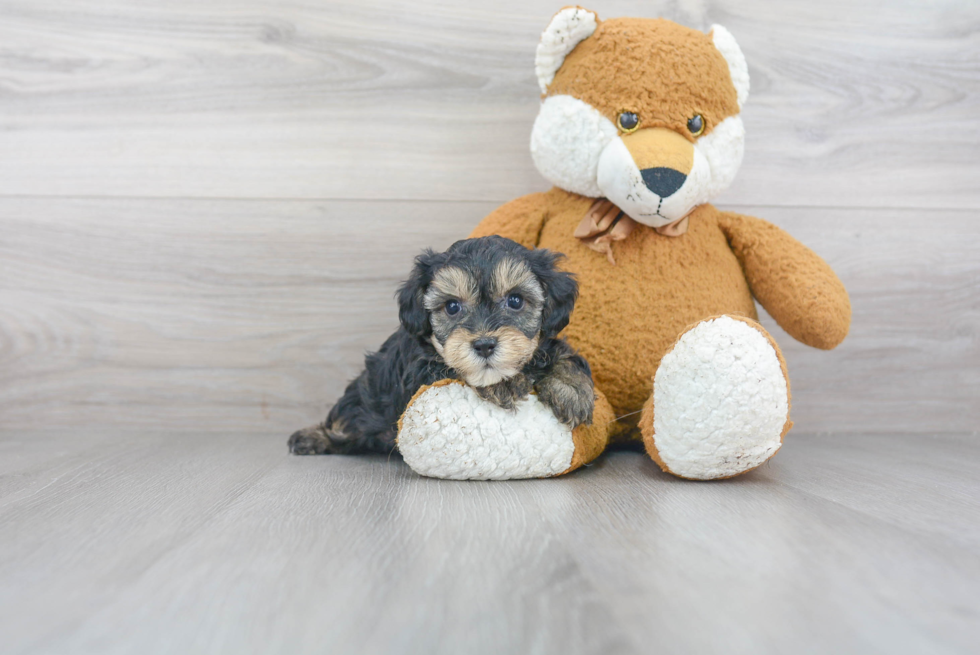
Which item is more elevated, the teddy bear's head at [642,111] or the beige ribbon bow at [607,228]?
the teddy bear's head at [642,111]

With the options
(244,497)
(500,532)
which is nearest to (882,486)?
(500,532)

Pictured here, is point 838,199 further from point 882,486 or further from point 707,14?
point 882,486

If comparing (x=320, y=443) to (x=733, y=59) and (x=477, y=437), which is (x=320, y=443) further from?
(x=733, y=59)

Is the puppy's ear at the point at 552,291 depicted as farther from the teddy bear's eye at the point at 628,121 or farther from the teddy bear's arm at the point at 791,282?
the teddy bear's arm at the point at 791,282

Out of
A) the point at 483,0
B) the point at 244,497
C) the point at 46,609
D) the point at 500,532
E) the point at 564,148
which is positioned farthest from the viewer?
the point at 483,0

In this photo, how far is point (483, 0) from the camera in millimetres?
1820

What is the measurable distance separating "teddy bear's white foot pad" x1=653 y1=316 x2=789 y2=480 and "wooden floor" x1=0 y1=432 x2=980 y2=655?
2.8 inches

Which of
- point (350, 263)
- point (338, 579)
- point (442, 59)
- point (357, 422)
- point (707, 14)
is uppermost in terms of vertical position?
point (707, 14)

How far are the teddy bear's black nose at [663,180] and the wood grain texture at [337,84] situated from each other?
0.54 m

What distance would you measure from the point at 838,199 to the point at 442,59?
115 cm

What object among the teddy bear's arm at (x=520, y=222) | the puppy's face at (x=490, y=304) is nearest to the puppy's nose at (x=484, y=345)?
the puppy's face at (x=490, y=304)

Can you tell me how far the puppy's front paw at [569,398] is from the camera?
125cm

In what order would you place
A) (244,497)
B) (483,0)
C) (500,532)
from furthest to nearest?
(483,0)
(244,497)
(500,532)

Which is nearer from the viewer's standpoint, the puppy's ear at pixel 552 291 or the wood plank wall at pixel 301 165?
the puppy's ear at pixel 552 291
